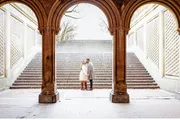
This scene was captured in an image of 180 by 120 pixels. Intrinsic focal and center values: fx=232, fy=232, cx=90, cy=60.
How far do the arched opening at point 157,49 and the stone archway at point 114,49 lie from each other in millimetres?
1221

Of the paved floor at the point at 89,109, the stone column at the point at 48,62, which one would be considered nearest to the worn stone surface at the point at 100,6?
the stone column at the point at 48,62

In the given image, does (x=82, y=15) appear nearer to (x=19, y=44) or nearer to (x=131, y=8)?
(x=19, y=44)

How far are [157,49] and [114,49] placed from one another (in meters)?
4.46

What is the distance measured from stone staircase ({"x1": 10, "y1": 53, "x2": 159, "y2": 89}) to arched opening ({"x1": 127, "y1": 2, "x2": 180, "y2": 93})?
5cm

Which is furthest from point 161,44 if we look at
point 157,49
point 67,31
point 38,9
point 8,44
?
point 67,31

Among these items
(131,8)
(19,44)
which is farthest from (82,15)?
(131,8)

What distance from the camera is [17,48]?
38.5 feet

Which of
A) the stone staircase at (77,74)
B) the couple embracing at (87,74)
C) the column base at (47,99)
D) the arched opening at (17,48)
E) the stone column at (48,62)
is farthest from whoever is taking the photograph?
the stone staircase at (77,74)

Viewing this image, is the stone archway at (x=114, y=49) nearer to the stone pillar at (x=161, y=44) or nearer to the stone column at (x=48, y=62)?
the stone column at (x=48, y=62)

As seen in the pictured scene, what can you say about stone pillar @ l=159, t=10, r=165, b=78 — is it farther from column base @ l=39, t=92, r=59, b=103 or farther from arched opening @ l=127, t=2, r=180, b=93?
column base @ l=39, t=92, r=59, b=103

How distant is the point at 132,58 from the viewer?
14016 millimetres

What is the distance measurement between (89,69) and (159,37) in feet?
11.6

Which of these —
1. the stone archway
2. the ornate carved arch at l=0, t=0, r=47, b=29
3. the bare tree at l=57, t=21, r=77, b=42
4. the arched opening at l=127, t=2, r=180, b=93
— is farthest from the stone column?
the bare tree at l=57, t=21, r=77, b=42

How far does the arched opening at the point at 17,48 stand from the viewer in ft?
32.1
